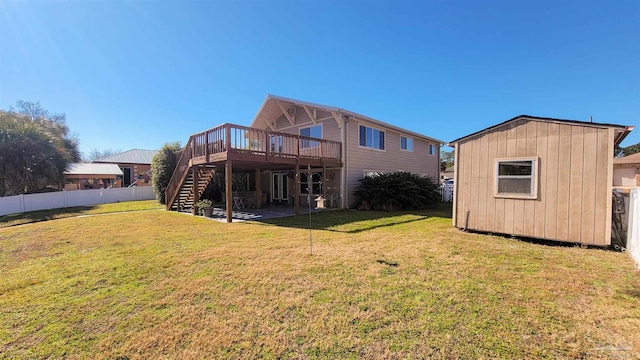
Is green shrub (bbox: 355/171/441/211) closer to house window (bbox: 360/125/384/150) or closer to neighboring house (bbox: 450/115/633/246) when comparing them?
house window (bbox: 360/125/384/150)

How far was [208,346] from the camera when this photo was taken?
7.97 ft

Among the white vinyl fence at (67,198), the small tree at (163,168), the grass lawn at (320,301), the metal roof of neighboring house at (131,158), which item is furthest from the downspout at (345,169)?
the metal roof of neighboring house at (131,158)

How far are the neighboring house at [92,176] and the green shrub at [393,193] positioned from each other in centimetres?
2492

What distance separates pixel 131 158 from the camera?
29.5 metres

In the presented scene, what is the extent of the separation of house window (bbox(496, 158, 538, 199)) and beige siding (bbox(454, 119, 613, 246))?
0.36ft

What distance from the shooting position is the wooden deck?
30.5 ft

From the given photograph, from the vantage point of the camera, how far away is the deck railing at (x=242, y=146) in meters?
9.38

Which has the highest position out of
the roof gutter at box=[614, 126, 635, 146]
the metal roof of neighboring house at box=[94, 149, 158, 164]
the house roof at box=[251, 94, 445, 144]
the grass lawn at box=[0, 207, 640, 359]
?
Result: the house roof at box=[251, 94, 445, 144]

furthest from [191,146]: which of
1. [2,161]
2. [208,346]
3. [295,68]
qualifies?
[2,161]

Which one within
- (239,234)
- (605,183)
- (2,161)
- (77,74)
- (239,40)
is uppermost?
(239,40)

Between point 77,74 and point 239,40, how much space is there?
8.96 meters

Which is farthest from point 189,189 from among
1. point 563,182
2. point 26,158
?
point 563,182

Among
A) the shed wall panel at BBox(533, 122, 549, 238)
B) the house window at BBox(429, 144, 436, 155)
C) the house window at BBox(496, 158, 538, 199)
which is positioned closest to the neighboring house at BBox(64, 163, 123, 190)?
the house window at BBox(429, 144, 436, 155)

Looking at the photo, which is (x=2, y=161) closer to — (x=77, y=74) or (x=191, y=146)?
(x=77, y=74)
